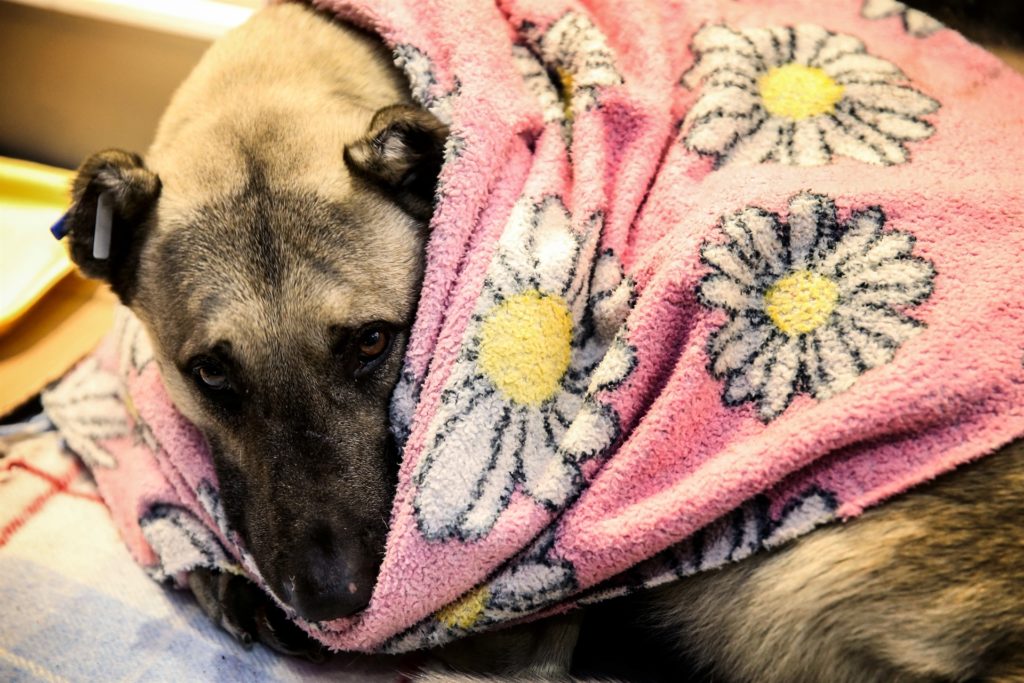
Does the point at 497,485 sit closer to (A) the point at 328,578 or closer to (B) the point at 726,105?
(A) the point at 328,578

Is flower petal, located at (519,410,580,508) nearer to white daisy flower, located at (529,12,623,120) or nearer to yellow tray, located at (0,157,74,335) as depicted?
white daisy flower, located at (529,12,623,120)

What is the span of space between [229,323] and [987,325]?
0.91m

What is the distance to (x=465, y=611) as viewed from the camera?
1044mm

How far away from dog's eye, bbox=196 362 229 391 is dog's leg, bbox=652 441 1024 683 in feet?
2.43

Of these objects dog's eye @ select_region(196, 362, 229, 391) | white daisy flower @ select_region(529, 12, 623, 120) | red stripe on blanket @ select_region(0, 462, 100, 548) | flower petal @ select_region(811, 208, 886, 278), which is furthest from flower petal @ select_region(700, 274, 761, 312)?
red stripe on blanket @ select_region(0, 462, 100, 548)

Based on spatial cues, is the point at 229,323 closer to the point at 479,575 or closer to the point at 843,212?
the point at 479,575

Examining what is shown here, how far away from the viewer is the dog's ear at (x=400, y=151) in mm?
1124

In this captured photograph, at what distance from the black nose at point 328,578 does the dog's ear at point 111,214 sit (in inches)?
20.4

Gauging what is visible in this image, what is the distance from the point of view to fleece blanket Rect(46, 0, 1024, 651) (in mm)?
896

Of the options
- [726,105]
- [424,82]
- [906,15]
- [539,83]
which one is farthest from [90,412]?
[906,15]

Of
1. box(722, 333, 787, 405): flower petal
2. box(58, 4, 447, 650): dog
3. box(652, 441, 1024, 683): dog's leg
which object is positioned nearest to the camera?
box(652, 441, 1024, 683): dog's leg

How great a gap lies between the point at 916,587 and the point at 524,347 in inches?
20.2

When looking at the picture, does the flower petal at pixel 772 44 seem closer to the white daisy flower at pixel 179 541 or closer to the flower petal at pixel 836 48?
the flower petal at pixel 836 48

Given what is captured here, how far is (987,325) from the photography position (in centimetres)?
89
